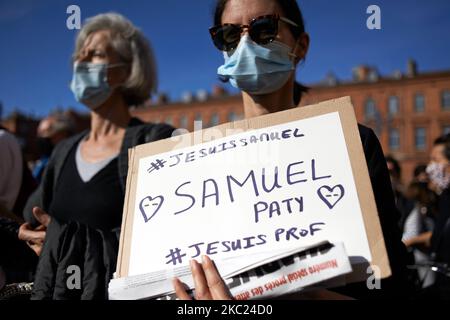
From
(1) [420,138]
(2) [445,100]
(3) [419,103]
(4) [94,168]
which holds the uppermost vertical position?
(3) [419,103]

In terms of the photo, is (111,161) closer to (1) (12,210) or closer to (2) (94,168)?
(2) (94,168)

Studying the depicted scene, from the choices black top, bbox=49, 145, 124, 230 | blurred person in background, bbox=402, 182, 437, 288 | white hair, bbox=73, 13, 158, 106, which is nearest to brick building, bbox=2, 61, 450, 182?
blurred person in background, bbox=402, 182, 437, 288

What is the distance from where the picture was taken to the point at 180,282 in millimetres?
1075

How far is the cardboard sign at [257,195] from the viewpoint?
3.55 feet

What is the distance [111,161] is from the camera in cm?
200

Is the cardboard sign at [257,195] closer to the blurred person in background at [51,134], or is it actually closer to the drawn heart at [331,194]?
the drawn heart at [331,194]

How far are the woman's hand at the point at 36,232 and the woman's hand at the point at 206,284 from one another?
0.75 m

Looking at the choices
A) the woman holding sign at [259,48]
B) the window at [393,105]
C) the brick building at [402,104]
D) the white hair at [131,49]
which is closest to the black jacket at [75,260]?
the woman holding sign at [259,48]

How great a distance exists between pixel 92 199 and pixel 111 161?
21cm

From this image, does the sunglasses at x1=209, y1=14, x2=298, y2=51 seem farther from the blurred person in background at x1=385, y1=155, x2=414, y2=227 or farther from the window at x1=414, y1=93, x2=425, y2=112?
the window at x1=414, y1=93, x2=425, y2=112

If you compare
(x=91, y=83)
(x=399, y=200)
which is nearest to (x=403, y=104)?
(x=399, y=200)

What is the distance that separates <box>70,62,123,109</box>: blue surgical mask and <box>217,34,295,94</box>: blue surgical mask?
0.98 metres

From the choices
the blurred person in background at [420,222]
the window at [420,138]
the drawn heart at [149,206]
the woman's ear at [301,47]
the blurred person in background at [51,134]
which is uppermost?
the window at [420,138]
